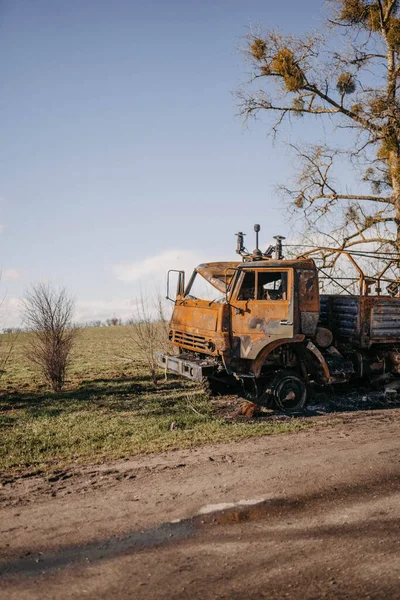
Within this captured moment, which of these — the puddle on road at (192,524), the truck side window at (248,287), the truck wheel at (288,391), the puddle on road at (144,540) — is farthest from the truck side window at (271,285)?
the puddle on road at (144,540)

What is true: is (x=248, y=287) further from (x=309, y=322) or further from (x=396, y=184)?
(x=396, y=184)

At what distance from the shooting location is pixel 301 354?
10453mm

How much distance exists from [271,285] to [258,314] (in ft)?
2.29

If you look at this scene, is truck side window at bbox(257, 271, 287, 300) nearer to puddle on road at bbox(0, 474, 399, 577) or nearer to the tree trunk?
puddle on road at bbox(0, 474, 399, 577)

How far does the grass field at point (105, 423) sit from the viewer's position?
7551 mm

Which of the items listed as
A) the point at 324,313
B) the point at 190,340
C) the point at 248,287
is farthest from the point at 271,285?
the point at 324,313

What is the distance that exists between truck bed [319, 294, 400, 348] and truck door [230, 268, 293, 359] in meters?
2.08

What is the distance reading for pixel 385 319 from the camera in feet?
37.2

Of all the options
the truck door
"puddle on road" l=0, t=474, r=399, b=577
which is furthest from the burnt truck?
"puddle on road" l=0, t=474, r=399, b=577

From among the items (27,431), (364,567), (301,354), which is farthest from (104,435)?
(364,567)

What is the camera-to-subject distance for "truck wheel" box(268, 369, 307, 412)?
10062 millimetres

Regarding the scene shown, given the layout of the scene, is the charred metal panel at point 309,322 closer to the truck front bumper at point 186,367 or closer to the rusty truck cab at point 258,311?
the rusty truck cab at point 258,311

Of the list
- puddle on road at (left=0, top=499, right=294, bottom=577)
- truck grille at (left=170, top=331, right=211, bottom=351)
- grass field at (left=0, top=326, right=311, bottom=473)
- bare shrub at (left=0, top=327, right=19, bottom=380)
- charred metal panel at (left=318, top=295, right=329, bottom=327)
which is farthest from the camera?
bare shrub at (left=0, top=327, right=19, bottom=380)

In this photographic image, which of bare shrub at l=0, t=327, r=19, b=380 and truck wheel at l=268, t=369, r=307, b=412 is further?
bare shrub at l=0, t=327, r=19, b=380
